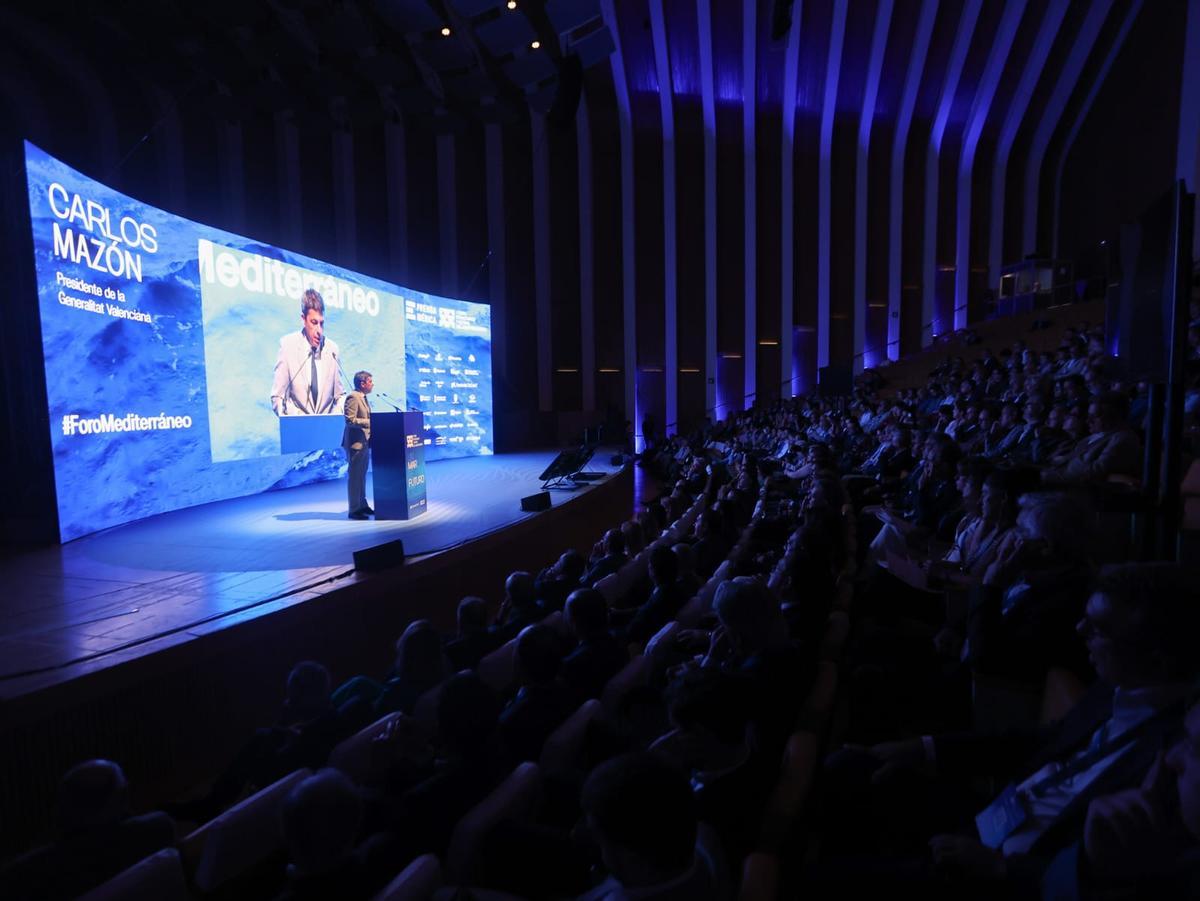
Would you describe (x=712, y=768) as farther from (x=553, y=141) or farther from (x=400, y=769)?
(x=553, y=141)

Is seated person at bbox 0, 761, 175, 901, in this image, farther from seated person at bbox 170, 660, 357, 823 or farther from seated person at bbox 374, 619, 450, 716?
seated person at bbox 374, 619, 450, 716

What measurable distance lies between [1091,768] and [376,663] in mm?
3464

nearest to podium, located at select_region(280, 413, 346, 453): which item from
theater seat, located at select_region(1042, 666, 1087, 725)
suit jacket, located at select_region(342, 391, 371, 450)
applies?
suit jacket, located at select_region(342, 391, 371, 450)

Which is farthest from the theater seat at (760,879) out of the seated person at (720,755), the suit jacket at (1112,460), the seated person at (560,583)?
the suit jacket at (1112,460)

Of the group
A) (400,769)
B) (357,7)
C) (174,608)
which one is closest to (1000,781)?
(400,769)

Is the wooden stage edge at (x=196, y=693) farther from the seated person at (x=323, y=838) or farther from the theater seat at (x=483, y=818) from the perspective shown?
the theater seat at (x=483, y=818)

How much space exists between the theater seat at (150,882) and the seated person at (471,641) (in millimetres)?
1313

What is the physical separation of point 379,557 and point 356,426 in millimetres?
2334

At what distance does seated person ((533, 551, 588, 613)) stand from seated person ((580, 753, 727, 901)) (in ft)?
7.07

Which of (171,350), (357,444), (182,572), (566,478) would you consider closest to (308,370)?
(171,350)

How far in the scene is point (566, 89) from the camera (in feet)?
35.5

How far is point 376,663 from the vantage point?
3768mm

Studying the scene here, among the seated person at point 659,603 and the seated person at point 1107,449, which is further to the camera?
the seated person at point 1107,449

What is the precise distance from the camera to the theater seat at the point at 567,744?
171cm
